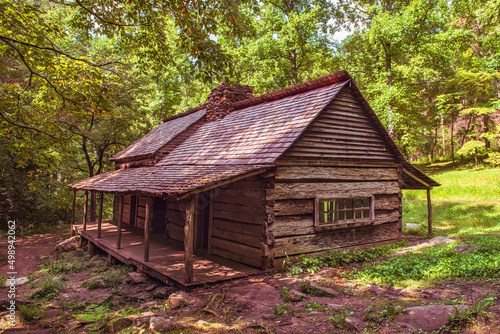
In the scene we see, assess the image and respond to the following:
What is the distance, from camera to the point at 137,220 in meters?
15.6

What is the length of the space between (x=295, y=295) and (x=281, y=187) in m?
2.91

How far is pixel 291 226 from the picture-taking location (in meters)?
8.15

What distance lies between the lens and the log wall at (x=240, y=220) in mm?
7955

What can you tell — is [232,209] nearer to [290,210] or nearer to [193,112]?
[290,210]

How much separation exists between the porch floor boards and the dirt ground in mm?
383

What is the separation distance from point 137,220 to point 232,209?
8759 millimetres

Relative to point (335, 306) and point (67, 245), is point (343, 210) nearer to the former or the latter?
point (335, 306)

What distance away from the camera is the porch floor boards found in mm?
7250

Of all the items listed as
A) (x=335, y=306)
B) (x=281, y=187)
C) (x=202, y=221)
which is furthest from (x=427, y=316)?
(x=202, y=221)

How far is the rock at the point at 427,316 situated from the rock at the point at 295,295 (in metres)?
1.79

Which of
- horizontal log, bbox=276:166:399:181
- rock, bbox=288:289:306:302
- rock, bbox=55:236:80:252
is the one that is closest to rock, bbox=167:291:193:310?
rock, bbox=288:289:306:302

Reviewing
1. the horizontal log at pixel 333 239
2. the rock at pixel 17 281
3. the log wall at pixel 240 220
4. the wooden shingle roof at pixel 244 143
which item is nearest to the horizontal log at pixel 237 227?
the log wall at pixel 240 220

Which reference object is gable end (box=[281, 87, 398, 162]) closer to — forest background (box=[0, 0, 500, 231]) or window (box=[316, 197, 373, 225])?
window (box=[316, 197, 373, 225])

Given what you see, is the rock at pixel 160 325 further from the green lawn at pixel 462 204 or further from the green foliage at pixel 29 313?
the green lawn at pixel 462 204
